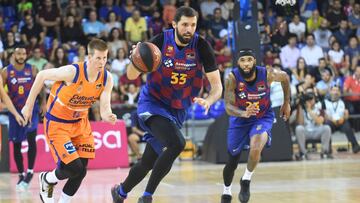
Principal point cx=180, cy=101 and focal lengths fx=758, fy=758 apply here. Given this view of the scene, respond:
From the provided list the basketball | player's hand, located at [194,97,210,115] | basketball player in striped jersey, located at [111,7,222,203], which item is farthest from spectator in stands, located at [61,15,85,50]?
player's hand, located at [194,97,210,115]

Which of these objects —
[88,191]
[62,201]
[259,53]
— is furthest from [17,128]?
[259,53]

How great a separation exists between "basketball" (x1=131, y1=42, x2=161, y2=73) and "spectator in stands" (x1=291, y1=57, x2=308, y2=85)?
1093 centimetres

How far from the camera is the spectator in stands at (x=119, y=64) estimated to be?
1794 centimetres

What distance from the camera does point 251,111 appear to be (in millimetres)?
9680

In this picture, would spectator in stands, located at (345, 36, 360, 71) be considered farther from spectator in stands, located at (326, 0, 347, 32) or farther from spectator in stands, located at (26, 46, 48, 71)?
spectator in stands, located at (26, 46, 48, 71)

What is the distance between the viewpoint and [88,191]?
11.4 metres

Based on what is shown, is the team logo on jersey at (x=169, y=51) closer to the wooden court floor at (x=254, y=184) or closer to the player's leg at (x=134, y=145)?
the wooden court floor at (x=254, y=184)

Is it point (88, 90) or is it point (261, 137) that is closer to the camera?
point (88, 90)

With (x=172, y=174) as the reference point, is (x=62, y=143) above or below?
above

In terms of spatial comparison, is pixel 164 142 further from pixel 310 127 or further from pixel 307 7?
pixel 307 7

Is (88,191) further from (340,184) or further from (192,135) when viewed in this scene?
(192,135)

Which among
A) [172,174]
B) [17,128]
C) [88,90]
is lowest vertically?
[172,174]

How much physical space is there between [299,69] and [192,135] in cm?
345

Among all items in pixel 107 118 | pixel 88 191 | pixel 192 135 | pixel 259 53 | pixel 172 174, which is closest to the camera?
pixel 107 118
